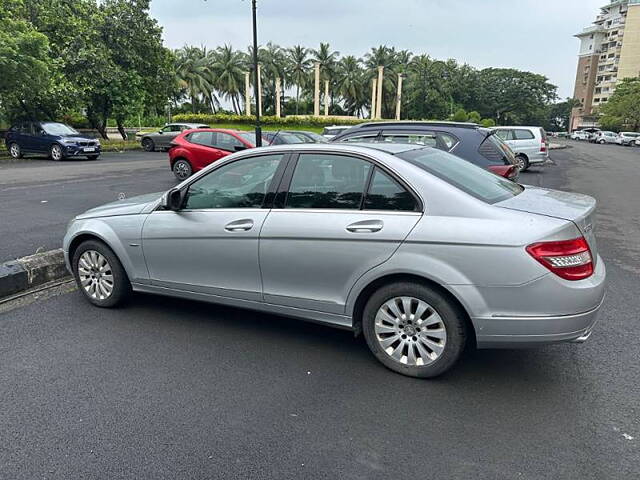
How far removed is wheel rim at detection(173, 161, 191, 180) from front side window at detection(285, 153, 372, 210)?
35.7 feet

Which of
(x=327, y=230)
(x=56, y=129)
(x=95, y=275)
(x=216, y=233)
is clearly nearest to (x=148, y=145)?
(x=56, y=129)

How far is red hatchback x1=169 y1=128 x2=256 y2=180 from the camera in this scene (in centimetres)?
1341

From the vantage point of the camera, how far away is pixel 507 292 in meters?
2.89

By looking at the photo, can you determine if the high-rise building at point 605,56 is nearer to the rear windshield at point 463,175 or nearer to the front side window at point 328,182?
the rear windshield at point 463,175

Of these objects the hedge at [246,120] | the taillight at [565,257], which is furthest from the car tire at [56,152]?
the hedge at [246,120]

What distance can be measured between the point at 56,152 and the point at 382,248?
19.6 metres

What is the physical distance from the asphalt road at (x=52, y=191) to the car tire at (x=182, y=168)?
39 cm

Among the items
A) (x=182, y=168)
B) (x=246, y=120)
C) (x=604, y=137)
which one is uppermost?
(x=246, y=120)

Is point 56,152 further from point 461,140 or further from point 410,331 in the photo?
point 410,331

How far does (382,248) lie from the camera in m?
3.15

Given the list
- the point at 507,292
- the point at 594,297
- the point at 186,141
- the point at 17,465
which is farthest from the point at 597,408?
the point at 186,141

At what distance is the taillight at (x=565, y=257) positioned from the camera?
112 inches

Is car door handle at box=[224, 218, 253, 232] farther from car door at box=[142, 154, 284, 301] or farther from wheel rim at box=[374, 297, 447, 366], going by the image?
wheel rim at box=[374, 297, 447, 366]

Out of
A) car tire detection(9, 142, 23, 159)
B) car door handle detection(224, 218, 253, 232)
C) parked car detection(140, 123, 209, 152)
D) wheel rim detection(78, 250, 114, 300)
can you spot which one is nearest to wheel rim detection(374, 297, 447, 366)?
car door handle detection(224, 218, 253, 232)
